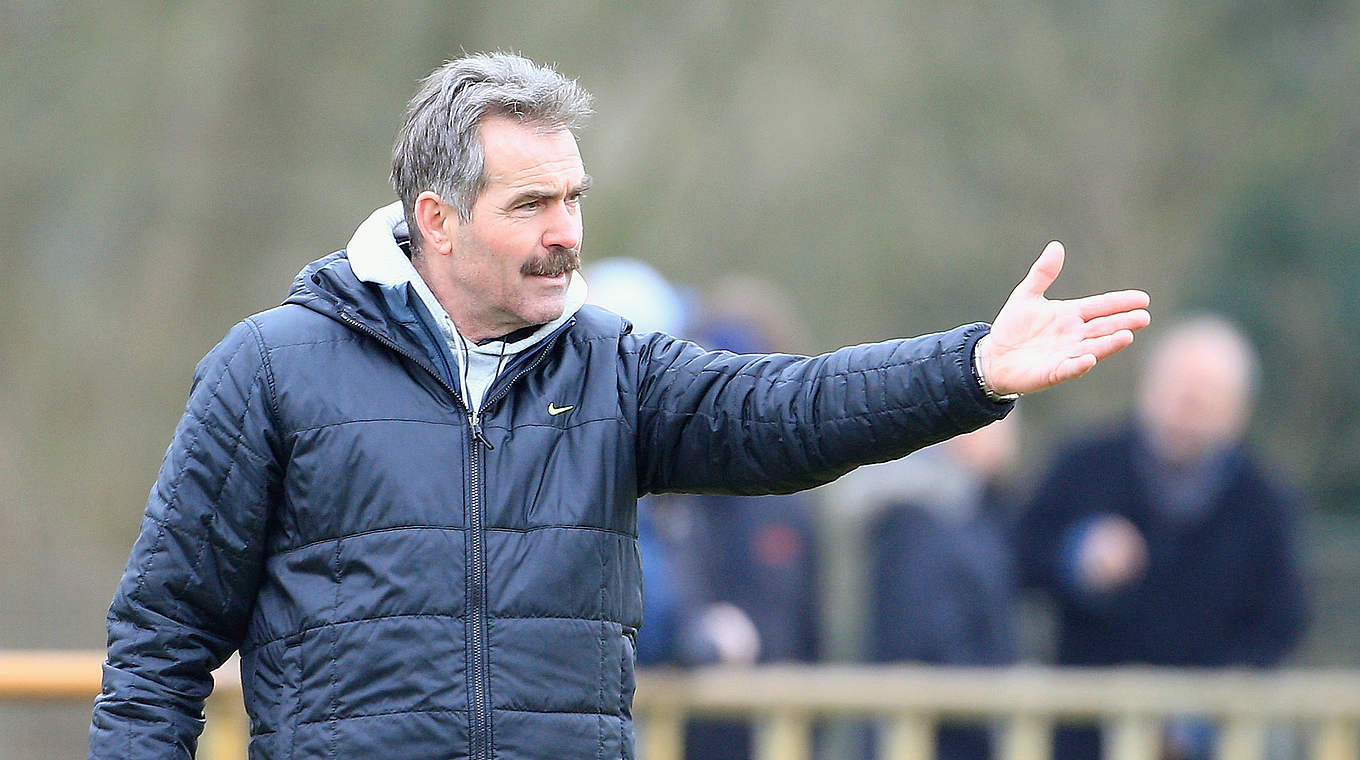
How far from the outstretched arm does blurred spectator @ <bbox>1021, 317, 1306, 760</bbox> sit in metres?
3.45

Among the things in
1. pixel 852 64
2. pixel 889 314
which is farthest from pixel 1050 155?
pixel 852 64

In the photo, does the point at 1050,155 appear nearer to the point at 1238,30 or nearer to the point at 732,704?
the point at 1238,30

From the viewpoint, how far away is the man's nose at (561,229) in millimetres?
2900

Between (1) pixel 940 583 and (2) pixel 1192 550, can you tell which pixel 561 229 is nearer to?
(1) pixel 940 583

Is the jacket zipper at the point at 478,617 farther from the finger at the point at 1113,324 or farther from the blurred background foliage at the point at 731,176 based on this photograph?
the blurred background foliage at the point at 731,176

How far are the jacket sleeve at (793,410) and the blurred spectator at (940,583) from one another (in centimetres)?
288

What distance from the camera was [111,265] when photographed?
6.93 meters

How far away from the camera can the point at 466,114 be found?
2.89 meters

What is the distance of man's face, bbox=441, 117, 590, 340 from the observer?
2.89m

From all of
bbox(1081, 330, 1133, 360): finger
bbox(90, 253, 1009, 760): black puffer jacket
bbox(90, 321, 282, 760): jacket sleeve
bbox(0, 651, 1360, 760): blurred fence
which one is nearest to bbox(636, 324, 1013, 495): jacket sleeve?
bbox(90, 253, 1009, 760): black puffer jacket

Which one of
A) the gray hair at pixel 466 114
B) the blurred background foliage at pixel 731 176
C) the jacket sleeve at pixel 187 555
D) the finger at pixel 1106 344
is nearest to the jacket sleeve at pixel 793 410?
the finger at pixel 1106 344

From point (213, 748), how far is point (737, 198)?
15.2ft

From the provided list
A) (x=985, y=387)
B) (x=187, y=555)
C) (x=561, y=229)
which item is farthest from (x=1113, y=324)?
(x=187, y=555)

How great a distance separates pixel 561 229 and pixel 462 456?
0.36m
